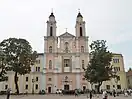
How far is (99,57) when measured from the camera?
49812 mm

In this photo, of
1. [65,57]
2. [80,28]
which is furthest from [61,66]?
[80,28]

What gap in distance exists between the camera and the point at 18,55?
50.6m

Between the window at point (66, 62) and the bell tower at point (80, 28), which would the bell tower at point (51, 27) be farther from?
the window at point (66, 62)

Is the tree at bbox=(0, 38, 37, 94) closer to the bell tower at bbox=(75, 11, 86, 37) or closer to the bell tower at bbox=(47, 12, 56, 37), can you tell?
the bell tower at bbox=(47, 12, 56, 37)

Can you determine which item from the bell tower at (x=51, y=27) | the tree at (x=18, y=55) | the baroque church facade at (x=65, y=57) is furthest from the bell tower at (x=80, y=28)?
the tree at (x=18, y=55)

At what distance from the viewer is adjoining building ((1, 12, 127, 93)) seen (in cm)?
6844

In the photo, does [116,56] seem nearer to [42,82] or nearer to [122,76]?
[122,76]

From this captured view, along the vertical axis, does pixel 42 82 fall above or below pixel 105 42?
below

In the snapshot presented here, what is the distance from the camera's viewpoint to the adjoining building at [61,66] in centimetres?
6844

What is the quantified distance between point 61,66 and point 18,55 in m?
23.2

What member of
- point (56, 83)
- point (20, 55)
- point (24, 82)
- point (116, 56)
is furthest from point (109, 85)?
point (20, 55)

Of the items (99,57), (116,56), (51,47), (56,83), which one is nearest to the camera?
(99,57)

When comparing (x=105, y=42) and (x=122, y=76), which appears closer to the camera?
(x=105, y=42)

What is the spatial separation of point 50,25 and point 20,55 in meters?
27.0
